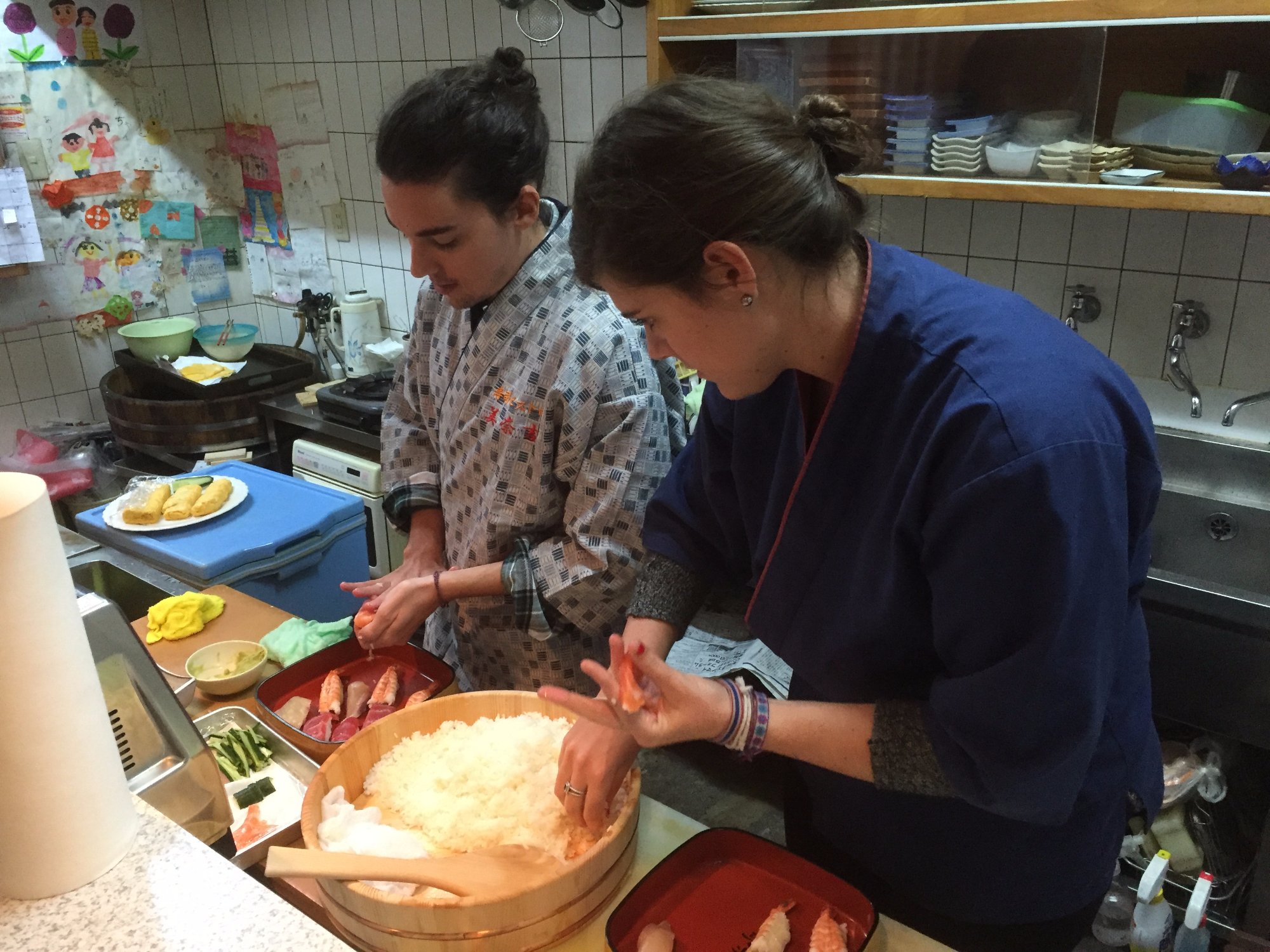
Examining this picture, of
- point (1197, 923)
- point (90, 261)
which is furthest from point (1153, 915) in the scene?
point (90, 261)

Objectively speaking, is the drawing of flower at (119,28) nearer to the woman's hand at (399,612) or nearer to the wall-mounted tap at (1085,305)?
the woman's hand at (399,612)

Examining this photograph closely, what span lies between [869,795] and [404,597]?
28.3 inches

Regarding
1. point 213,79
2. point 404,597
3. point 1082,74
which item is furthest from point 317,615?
point 213,79

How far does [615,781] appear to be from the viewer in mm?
1025

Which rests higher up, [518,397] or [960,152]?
[960,152]

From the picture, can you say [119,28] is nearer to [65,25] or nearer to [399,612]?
[65,25]

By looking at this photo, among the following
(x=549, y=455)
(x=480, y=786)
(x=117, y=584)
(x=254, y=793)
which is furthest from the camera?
(x=117, y=584)

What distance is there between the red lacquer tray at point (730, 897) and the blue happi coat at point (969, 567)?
0.56ft

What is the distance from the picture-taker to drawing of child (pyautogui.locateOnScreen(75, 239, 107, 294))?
3539 mm

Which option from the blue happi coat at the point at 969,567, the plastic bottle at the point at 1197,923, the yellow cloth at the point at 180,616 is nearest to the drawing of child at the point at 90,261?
the yellow cloth at the point at 180,616

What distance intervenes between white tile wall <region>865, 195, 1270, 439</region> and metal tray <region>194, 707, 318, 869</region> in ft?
4.88

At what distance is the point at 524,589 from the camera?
1444 mm

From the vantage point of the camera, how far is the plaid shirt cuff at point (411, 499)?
5.65 ft

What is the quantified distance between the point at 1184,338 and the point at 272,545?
6.60 ft
